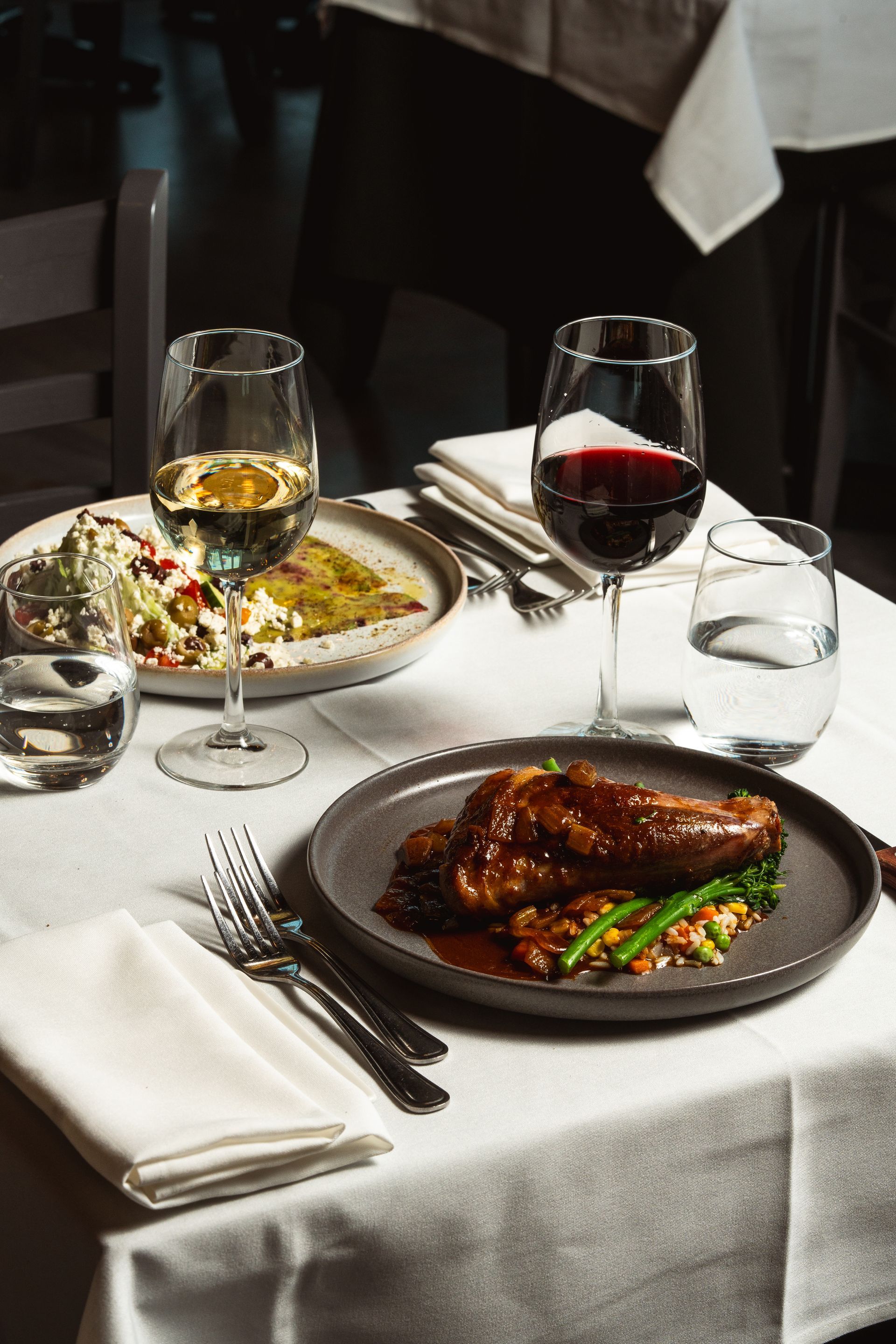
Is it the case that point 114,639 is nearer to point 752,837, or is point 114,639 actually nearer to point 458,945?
point 458,945

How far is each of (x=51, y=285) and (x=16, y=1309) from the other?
1291mm

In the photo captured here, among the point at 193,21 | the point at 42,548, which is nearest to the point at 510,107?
the point at 42,548

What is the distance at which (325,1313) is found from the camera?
2.29ft

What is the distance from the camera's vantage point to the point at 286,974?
2.63 ft

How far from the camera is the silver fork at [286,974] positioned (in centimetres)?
72

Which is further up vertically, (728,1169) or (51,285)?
(51,285)

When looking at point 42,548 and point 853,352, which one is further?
point 853,352

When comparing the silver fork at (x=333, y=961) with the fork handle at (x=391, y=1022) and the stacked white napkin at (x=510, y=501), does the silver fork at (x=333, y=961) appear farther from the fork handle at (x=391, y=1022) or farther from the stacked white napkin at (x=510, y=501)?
the stacked white napkin at (x=510, y=501)

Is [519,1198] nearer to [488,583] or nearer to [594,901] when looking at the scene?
[594,901]


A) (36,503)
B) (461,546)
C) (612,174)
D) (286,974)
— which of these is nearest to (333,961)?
(286,974)

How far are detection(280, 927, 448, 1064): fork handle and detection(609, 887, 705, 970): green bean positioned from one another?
9 cm

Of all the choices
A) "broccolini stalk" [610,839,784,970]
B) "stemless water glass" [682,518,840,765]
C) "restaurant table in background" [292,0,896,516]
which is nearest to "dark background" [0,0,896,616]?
"restaurant table in background" [292,0,896,516]

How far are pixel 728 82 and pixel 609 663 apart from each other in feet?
5.60

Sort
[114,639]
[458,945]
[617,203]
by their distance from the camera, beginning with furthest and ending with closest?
[617,203] < [114,639] < [458,945]
